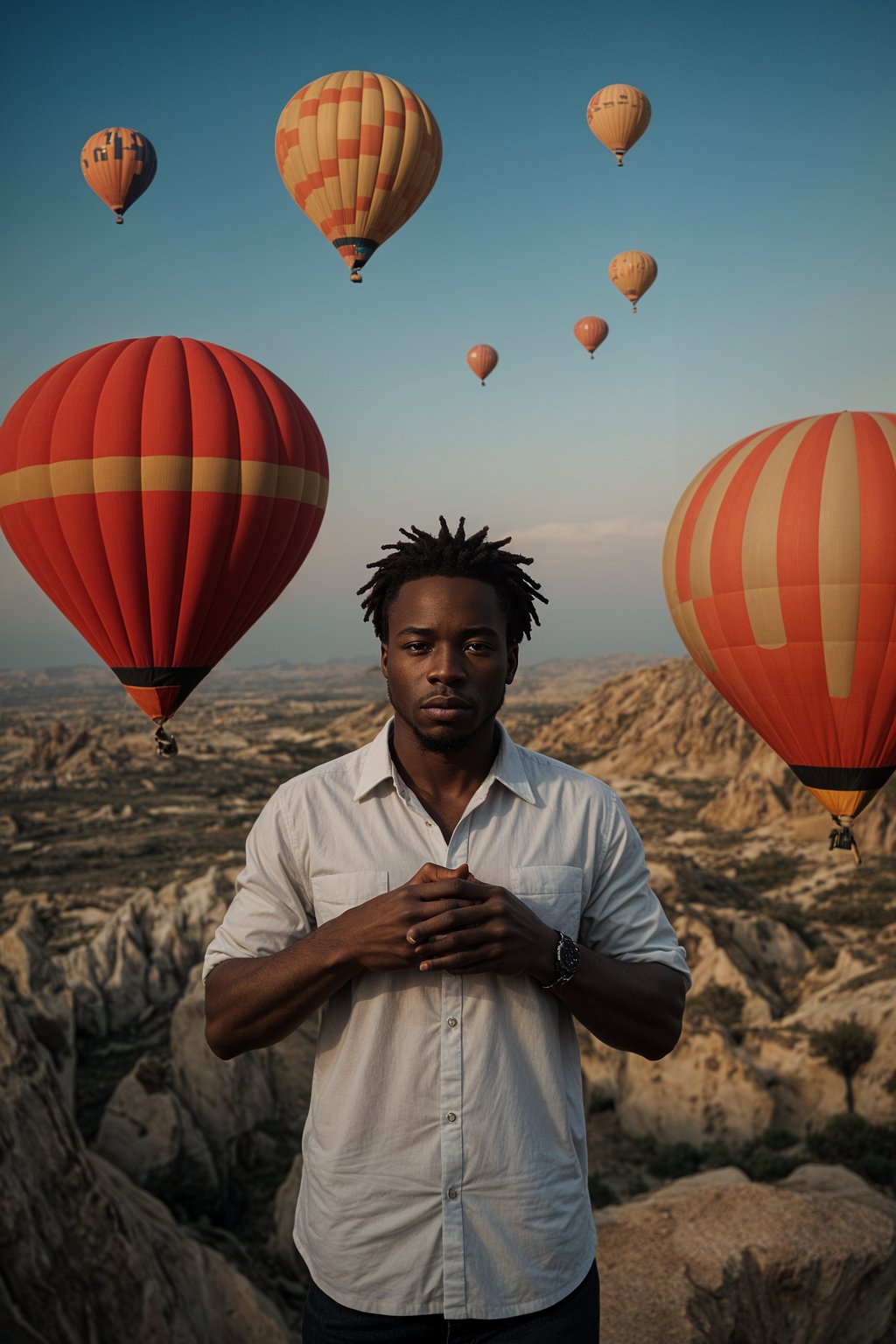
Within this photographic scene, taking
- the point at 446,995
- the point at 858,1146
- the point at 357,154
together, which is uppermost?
the point at 357,154

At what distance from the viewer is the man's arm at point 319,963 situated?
200cm

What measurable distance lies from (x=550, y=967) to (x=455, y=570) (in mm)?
1010

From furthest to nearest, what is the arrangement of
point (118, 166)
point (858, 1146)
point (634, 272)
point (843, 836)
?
point (634, 272) → point (118, 166) → point (858, 1146) → point (843, 836)

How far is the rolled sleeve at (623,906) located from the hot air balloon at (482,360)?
34.0m

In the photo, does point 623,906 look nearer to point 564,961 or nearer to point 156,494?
point 564,961

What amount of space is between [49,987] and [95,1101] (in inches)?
120

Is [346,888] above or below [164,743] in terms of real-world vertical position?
above

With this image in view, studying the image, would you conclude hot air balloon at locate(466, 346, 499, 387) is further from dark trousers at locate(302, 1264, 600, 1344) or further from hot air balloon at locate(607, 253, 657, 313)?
dark trousers at locate(302, 1264, 600, 1344)

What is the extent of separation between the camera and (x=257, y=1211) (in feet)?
43.8

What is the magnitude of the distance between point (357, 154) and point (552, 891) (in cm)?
1981

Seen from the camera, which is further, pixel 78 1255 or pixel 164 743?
pixel 164 743

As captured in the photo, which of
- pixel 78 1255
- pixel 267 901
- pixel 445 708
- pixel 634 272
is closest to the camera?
pixel 267 901

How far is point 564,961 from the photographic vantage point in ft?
6.84

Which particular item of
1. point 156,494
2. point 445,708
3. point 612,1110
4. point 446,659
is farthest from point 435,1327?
point 612,1110
